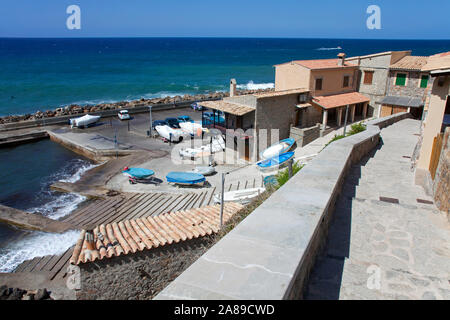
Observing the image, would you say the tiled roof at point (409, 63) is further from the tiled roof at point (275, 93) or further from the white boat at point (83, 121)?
the white boat at point (83, 121)

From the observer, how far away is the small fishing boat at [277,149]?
26.5 m

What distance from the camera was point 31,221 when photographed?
1875 centimetres

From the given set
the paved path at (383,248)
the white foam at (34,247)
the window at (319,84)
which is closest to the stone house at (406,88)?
the window at (319,84)

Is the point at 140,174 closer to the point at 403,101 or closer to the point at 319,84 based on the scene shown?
the point at 319,84

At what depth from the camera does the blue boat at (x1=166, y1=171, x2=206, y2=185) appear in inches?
844

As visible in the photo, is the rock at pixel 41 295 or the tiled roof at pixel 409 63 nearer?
the rock at pixel 41 295

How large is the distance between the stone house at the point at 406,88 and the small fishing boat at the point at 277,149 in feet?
42.4

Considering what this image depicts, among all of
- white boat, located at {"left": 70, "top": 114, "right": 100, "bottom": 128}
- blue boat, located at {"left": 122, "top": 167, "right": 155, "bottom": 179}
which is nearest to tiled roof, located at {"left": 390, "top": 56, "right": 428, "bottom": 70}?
blue boat, located at {"left": 122, "top": 167, "right": 155, "bottom": 179}

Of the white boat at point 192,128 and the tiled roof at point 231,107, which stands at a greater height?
the tiled roof at point 231,107

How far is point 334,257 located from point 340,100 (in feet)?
102

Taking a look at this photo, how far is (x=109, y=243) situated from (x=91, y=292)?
4.72 ft

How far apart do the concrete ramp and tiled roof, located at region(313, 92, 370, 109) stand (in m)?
23.8

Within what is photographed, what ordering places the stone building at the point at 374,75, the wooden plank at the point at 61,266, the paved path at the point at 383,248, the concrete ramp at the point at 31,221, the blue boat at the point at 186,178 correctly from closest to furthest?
the paved path at the point at 383,248, the wooden plank at the point at 61,266, the concrete ramp at the point at 31,221, the blue boat at the point at 186,178, the stone building at the point at 374,75

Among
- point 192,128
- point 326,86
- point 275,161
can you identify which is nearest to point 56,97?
point 192,128
